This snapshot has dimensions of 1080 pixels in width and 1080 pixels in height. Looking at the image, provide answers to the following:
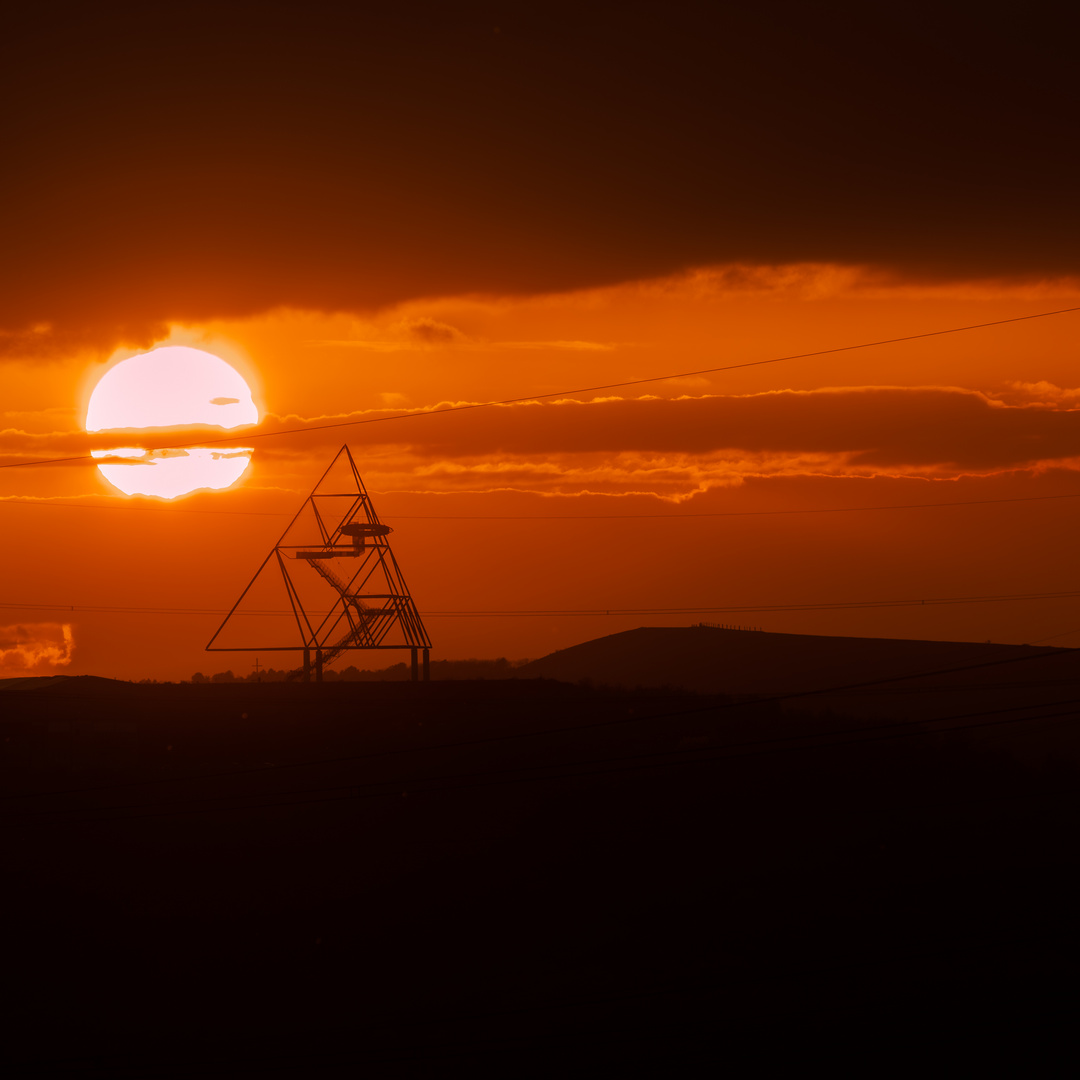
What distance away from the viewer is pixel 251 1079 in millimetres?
31250

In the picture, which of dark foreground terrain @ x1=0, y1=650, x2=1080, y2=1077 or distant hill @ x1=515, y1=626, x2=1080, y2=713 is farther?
distant hill @ x1=515, y1=626, x2=1080, y2=713

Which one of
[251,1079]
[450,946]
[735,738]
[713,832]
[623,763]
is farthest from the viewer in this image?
[735,738]

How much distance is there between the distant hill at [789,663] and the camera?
4232 inches

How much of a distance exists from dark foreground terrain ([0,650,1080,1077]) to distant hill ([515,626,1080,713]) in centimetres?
4785

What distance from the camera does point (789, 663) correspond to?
126 metres

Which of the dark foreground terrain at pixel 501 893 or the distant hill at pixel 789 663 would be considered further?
the distant hill at pixel 789 663

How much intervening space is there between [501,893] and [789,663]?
9266 cm

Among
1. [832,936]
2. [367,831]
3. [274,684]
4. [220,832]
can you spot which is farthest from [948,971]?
[274,684]

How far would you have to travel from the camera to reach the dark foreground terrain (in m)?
33.3

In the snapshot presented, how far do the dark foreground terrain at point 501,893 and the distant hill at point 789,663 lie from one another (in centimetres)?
4785

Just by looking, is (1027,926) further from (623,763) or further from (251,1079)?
(251,1079)

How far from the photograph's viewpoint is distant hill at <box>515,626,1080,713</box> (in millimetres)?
107500

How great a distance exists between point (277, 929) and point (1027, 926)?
26.0 meters

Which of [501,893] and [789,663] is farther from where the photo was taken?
[789,663]
